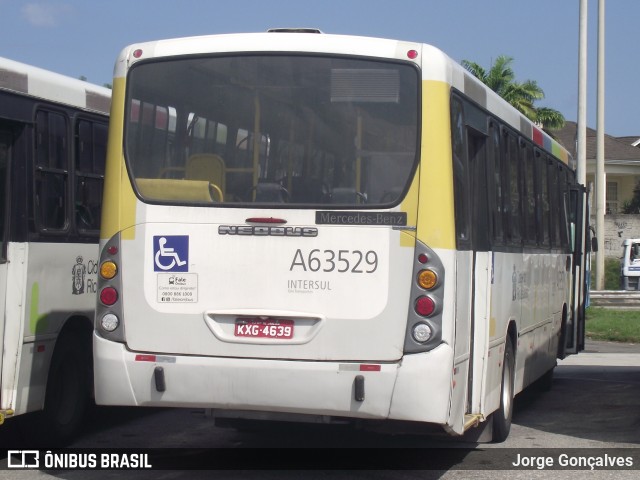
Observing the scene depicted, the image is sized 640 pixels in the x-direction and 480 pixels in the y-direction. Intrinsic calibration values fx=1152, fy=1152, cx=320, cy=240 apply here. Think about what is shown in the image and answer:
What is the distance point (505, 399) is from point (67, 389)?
400cm

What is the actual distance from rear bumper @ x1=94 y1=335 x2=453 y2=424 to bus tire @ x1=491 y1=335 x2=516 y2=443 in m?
3.02

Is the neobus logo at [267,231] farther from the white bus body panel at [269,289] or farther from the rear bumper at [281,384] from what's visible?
the rear bumper at [281,384]

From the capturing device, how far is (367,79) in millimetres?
7961

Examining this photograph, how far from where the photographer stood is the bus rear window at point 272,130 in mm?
7867

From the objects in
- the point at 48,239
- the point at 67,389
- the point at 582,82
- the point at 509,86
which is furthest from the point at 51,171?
the point at 509,86

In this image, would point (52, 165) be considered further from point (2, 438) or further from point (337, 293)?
point (337, 293)

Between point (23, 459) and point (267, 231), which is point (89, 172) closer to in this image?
point (23, 459)

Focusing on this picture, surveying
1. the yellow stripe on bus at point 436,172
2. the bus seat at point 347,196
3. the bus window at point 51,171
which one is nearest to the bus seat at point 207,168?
the bus seat at point 347,196

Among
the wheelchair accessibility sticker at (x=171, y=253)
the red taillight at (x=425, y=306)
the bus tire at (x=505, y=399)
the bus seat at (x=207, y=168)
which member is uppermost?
the bus seat at (x=207, y=168)

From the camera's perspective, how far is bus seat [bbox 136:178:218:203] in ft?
26.5

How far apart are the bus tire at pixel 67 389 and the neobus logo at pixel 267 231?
2.55 meters

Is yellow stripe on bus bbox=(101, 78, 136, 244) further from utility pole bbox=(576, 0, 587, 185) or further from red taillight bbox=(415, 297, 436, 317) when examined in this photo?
utility pole bbox=(576, 0, 587, 185)

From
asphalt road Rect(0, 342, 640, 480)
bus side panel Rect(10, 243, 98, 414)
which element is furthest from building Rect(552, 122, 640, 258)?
bus side panel Rect(10, 243, 98, 414)

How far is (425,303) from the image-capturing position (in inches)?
301
